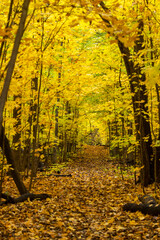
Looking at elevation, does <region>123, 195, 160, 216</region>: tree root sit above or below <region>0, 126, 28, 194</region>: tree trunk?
below

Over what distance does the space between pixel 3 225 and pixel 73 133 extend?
588 inches

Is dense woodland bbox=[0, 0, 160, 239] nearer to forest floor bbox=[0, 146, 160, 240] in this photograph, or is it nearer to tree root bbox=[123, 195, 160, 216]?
forest floor bbox=[0, 146, 160, 240]

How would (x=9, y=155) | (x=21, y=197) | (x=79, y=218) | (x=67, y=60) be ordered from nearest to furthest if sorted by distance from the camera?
(x=79, y=218)
(x=9, y=155)
(x=21, y=197)
(x=67, y=60)

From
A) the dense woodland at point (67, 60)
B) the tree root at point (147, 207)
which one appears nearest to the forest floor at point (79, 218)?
the tree root at point (147, 207)

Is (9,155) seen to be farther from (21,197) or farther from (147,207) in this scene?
(147,207)

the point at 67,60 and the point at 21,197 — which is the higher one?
the point at 67,60

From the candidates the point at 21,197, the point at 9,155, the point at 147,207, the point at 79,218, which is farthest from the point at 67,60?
the point at 147,207

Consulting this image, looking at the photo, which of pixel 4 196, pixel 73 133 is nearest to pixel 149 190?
pixel 4 196

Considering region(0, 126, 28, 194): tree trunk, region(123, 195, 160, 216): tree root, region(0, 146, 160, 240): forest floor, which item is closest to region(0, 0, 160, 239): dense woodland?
region(0, 126, 28, 194): tree trunk

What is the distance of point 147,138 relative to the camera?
708 centimetres

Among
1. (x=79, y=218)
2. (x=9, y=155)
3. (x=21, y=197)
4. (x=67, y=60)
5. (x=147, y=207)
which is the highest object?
(x=67, y=60)

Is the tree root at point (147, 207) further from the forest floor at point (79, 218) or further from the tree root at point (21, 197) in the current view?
the tree root at point (21, 197)

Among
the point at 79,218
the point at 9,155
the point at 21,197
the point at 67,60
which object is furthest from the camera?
the point at 67,60

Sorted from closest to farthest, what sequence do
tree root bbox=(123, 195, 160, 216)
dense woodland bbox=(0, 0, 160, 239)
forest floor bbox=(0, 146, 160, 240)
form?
1. dense woodland bbox=(0, 0, 160, 239)
2. forest floor bbox=(0, 146, 160, 240)
3. tree root bbox=(123, 195, 160, 216)
